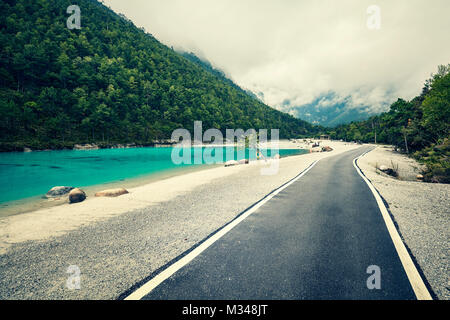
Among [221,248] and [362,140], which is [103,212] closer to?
[221,248]

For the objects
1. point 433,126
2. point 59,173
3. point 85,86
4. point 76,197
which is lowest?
point 59,173

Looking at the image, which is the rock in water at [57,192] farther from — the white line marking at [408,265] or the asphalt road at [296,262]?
the white line marking at [408,265]

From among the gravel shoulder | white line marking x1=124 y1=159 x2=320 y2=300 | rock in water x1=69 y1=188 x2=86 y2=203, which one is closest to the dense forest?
the gravel shoulder

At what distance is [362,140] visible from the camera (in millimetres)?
101125

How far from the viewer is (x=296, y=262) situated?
3.23m

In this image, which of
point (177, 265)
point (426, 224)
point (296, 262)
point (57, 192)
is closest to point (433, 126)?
point (426, 224)

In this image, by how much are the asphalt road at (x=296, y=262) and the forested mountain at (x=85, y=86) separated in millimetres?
71047

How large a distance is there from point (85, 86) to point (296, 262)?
115m

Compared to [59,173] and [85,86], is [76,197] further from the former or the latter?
[85,86]

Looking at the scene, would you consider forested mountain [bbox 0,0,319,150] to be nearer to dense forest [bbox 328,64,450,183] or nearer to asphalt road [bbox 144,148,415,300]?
asphalt road [bbox 144,148,415,300]

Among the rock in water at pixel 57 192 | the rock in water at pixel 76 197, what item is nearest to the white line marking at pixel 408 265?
the rock in water at pixel 76 197

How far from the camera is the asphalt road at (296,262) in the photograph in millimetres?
2543

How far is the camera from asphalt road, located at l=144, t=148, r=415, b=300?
8.34 feet

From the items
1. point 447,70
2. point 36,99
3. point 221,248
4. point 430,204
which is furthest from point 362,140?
point 36,99
